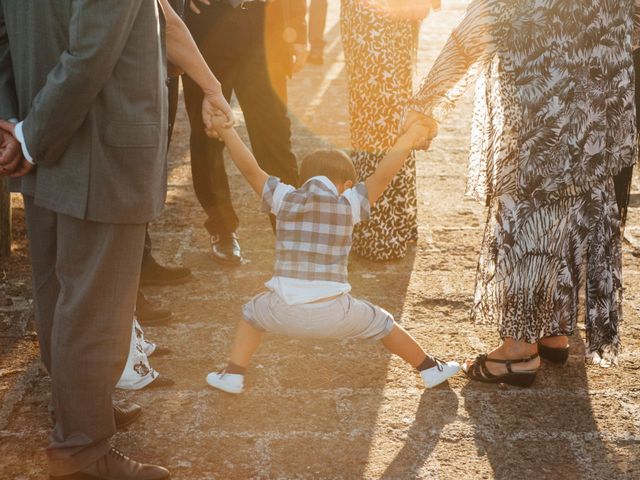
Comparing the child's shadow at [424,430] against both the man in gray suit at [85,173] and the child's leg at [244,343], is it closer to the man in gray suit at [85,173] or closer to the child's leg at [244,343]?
the child's leg at [244,343]

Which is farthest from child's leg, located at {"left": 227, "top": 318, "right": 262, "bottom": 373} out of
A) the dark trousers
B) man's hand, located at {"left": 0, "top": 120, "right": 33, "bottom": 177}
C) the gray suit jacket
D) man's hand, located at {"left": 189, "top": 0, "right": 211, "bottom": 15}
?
man's hand, located at {"left": 189, "top": 0, "right": 211, "bottom": 15}

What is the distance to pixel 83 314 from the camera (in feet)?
8.95

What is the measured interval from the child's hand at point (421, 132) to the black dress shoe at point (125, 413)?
1437 millimetres

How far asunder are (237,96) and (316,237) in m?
1.88

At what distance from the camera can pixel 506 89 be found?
3.46 metres

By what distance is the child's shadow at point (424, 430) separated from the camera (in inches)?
124

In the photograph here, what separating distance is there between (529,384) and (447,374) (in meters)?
0.36

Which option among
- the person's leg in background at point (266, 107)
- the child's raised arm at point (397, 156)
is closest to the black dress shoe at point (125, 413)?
the child's raised arm at point (397, 156)

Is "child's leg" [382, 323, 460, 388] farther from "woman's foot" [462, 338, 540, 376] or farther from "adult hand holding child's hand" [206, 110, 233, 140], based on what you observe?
"adult hand holding child's hand" [206, 110, 233, 140]

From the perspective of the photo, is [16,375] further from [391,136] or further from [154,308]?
[391,136]

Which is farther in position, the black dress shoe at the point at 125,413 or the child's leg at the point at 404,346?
the child's leg at the point at 404,346

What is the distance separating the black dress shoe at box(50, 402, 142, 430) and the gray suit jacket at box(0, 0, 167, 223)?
0.93 meters

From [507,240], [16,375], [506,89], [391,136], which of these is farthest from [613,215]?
[16,375]

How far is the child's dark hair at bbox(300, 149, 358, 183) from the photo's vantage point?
334 centimetres
